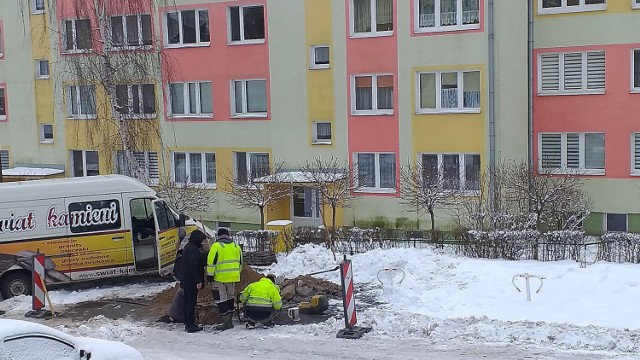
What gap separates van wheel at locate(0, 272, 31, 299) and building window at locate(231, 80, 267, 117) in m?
14.1

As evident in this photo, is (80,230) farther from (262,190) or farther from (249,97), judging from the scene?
(249,97)

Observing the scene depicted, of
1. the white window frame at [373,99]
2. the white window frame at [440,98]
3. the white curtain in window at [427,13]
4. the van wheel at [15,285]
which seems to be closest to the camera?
the van wheel at [15,285]

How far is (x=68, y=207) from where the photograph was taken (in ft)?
58.8

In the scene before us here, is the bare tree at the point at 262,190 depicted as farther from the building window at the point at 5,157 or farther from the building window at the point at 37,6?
the building window at the point at 5,157

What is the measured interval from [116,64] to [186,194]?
18.4 feet

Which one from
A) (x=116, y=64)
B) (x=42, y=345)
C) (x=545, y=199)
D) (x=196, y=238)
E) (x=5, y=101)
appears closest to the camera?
(x=42, y=345)

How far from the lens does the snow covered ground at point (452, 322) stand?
40.5 ft

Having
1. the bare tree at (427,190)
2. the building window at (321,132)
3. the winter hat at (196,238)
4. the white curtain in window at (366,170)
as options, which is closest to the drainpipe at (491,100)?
the bare tree at (427,190)

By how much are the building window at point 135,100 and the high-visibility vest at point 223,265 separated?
1201 cm

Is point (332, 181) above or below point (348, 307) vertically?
above

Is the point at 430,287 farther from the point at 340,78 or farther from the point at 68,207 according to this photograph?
the point at 340,78

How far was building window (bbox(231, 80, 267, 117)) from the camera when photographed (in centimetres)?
3058

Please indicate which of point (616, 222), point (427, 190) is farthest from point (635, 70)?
point (427, 190)

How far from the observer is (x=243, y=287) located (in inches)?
632
